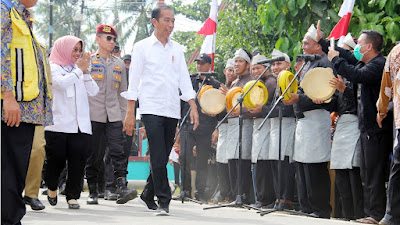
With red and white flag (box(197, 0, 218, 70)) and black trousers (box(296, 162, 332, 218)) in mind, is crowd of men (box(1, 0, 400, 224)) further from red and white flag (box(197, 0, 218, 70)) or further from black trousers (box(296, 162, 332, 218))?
red and white flag (box(197, 0, 218, 70))

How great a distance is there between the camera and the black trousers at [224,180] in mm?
10789

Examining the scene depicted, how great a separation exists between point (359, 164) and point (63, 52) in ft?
11.1

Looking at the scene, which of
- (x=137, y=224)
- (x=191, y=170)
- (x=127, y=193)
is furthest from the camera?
(x=191, y=170)

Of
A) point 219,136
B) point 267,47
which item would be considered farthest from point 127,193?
point 267,47

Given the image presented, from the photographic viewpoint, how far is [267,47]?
14.5 metres

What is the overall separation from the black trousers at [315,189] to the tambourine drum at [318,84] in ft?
2.59

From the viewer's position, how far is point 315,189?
26.5 ft

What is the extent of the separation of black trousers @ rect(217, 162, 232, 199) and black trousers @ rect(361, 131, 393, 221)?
355 cm

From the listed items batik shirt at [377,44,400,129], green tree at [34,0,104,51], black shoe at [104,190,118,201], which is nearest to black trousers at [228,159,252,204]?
black shoe at [104,190,118,201]

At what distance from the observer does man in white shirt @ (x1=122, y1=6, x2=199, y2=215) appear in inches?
295

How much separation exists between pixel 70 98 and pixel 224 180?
→ 128 inches

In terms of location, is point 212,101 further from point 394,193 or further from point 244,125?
point 394,193

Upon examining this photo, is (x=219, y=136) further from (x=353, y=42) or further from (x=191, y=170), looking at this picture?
(x=353, y=42)

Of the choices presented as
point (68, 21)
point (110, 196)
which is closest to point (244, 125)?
point (110, 196)
